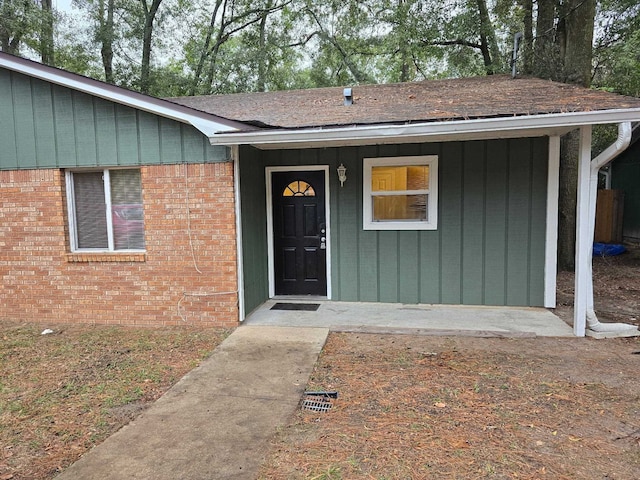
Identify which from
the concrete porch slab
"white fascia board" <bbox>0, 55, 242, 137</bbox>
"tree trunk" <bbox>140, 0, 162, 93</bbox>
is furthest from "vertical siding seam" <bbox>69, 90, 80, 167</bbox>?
"tree trunk" <bbox>140, 0, 162, 93</bbox>

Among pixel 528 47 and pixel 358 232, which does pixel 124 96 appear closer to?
pixel 358 232

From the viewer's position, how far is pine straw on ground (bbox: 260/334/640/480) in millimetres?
2412

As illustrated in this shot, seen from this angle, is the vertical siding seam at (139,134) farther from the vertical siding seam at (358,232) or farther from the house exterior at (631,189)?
the house exterior at (631,189)

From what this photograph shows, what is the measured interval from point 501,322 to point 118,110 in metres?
5.75

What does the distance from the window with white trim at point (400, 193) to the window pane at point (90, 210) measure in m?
3.76

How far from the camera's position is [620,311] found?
18.8 ft

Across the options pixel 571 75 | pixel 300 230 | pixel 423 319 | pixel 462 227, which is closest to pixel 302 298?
pixel 300 230

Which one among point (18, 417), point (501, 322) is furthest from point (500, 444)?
point (18, 417)

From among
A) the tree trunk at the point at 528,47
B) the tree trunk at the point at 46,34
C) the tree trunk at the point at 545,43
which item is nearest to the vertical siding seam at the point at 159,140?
the tree trunk at the point at 545,43

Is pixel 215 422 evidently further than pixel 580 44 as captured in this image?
No

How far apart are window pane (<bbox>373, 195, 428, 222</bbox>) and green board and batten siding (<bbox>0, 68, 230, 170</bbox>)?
7.93 feet

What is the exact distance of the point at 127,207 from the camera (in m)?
5.44

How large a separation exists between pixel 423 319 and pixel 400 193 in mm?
1909

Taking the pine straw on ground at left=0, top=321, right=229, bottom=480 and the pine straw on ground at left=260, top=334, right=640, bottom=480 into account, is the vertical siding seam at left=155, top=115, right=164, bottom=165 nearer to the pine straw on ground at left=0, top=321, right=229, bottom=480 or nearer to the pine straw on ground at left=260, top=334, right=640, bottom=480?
the pine straw on ground at left=0, top=321, right=229, bottom=480
